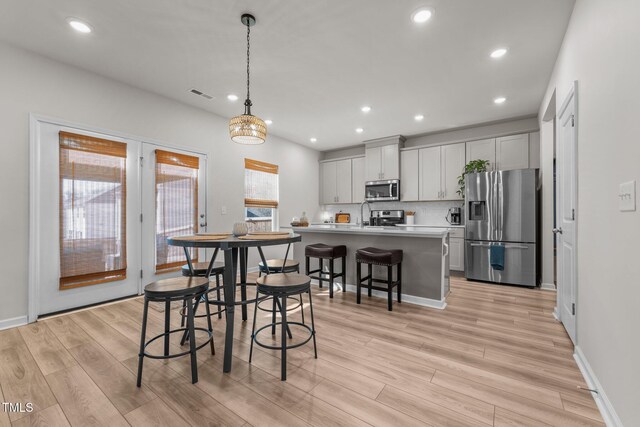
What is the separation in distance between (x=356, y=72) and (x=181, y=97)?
8.15ft

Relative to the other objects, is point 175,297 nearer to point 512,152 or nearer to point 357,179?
point 357,179

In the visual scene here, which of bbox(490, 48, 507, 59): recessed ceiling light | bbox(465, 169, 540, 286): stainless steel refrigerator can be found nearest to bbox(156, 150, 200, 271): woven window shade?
bbox(490, 48, 507, 59): recessed ceiling light

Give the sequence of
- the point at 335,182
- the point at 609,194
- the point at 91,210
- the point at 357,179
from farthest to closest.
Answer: the point at 335,182 < the point at 357,179 < the point at 91,210 < the point at 609,194

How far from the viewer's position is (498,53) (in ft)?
9.25

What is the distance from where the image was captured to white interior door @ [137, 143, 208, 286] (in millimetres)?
3646

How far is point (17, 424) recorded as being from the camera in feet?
4.62

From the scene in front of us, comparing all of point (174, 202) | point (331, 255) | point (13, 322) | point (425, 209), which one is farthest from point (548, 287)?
point (13, 322)

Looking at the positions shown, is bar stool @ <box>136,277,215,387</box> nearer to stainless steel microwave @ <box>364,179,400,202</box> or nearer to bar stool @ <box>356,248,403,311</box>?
bar stool @ <box>356,248,403,311</box>

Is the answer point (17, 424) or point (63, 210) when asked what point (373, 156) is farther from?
point (17, 424)

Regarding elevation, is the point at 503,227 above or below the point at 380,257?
above

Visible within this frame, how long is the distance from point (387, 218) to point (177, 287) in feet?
15.8

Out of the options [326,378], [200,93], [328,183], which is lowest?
[326,378]

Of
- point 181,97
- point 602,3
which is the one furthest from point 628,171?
point 181,97

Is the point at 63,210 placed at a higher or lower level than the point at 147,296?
higher
